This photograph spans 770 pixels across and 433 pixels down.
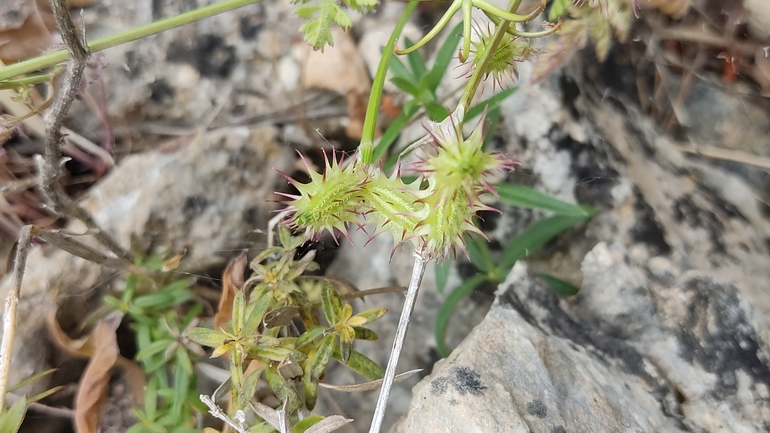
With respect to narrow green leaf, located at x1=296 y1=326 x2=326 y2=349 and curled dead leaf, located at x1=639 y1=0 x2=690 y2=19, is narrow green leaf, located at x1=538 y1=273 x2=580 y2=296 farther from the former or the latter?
curled dead leaf, located at x1=639 y1=0 x2=690 y2=19

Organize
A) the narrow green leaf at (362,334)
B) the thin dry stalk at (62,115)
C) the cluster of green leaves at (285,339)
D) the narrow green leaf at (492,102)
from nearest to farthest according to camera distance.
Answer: the thin dry stalk at (62,115)
the cluster of green leaves at (285,339)
the narrow green leaf at (362,334)
the narrow green leaf at (492,102)

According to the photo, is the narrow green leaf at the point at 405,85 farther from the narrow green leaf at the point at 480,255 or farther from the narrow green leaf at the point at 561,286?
the narrow green leaf at the point at 561,286

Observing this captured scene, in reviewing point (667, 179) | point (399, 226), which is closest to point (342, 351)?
point (399, 226)

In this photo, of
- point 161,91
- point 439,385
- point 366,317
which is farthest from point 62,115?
point 439,385

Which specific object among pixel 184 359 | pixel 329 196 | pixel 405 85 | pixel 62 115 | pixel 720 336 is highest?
pixel 62 115

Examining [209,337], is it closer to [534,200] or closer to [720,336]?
[534,200]

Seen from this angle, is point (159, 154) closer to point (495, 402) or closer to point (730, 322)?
point (495, 402)

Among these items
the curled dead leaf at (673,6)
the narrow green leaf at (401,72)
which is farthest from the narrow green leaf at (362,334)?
the curled dead leaf at (673,6)
